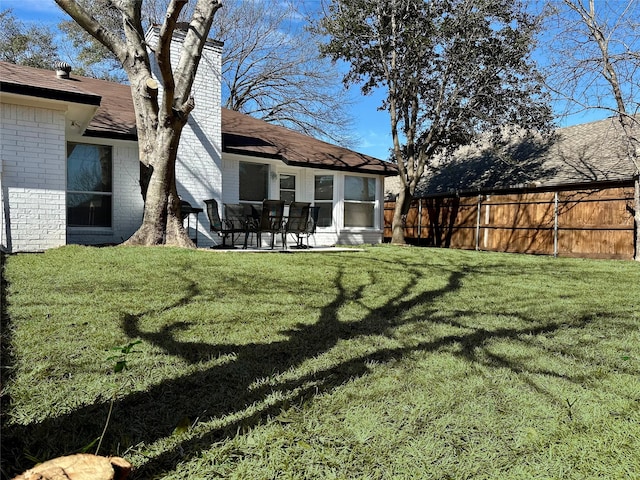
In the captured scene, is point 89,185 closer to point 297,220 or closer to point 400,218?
point 297,220

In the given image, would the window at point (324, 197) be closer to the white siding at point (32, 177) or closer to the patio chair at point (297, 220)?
the patio chair at point (297, 220)

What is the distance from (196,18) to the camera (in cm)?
838

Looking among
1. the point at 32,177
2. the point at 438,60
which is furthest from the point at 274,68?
the point at 32,177

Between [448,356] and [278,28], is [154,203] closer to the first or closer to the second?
[448,356]

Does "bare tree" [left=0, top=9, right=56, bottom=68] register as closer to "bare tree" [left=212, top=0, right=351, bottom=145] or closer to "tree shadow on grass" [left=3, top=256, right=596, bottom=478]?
"bare tree" [left=212, top=0, right=351, bottom=145]

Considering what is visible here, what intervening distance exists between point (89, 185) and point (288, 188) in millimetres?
5731

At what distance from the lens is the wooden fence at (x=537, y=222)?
11.8 metres

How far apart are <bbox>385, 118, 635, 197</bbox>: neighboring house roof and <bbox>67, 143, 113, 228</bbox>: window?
41.5 feet

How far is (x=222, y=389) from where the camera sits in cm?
251

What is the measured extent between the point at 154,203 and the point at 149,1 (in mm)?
18311

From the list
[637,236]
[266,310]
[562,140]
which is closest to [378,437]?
[266,310]

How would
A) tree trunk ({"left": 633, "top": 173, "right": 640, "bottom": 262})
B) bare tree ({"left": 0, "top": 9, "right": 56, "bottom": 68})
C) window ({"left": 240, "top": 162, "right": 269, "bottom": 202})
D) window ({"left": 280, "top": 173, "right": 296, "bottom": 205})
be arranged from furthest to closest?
1. bare tree ({"left": 0, "top": 9, "right": 56, "bottom": 68})
2. window ({"left": 280, "top": 173, "right": 296, "bottom": 205})
3. window ({"left": 240, "top": 162, "right": 269, "bottom": 202})
4. tree trunk ({"left": 633, "top": 173, "right": 640, "bottom": 262})

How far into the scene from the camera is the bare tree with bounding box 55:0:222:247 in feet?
26.1

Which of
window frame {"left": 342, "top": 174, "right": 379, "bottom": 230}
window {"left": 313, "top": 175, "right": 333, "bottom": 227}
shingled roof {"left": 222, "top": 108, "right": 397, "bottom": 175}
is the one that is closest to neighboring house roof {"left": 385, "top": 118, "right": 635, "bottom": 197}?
window frame {"left": 342, "top": 174, "right": 379, "bottom": 230}
